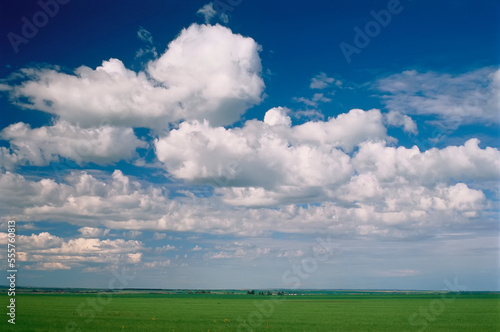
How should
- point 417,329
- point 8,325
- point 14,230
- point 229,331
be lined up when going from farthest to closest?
point 417,329 → point 8,325 → point 229,331 → point 14,230

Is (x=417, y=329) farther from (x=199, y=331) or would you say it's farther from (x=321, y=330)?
(x=199, y=331)

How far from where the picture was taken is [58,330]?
117 ft

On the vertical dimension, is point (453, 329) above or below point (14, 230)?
below

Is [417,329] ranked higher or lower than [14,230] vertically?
lower

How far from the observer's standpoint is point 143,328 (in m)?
38.7

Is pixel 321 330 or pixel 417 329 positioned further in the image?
pixel 417 329

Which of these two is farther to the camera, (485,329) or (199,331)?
(485,329)

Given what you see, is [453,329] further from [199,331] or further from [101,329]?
[101,329]

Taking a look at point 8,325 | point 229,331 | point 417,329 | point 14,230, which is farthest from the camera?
point 417,329

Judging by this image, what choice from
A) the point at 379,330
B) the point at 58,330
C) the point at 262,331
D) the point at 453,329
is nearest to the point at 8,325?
the point at 58,330

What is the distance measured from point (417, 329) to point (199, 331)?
22174mm

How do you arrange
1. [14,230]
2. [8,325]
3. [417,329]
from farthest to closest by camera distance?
[417,329] < [8,325] < [14,230]

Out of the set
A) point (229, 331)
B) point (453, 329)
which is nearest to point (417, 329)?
point (453, 329)

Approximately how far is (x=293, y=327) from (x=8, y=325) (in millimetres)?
27727
